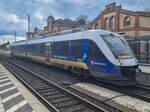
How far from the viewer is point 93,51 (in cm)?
1121

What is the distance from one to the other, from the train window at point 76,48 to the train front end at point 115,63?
1.71 metres

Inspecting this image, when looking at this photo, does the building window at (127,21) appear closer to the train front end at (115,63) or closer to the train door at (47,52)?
the train door at (47,52)

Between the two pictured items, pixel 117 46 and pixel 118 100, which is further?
pixel 117 46

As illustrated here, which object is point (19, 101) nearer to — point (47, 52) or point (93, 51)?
point (93, 51)

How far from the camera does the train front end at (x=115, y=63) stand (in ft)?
32.4

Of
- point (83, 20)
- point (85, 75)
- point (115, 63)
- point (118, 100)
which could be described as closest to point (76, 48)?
point (85, 75)

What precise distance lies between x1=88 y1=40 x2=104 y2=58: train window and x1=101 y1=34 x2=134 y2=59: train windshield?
0.65m

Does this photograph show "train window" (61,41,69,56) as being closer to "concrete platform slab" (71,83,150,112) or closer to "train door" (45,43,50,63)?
"train door" (45,43,50,63)

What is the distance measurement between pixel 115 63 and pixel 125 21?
28592 millimetres

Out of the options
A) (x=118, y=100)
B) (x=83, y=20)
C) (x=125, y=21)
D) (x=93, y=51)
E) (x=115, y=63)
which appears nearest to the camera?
(x=118, y=100)

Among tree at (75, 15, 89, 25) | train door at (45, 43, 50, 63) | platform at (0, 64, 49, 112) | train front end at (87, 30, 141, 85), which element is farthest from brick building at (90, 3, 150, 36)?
tree at (75, 15, 89, 25)

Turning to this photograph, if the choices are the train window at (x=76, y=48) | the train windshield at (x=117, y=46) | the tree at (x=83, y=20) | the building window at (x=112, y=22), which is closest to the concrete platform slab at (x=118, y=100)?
the train windshield at (x=117, y=46)

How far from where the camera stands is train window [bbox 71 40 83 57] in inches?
495

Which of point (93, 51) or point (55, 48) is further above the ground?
point (55, 48)
